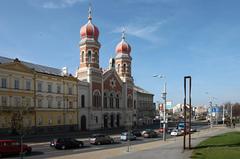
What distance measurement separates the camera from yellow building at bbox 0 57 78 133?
60906 millimetres

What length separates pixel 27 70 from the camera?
218 ft

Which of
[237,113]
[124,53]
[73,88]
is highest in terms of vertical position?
[124,53]

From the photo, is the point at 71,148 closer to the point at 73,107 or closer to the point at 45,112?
the point at 45,112

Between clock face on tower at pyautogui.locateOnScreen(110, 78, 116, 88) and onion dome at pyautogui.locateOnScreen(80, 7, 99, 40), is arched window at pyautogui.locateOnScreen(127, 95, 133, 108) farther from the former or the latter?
onion dome at pyautogui.locateOnScreen(80, 7, 99, 40)

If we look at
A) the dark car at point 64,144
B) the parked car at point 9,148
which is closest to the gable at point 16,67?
the dark car at point 64,144

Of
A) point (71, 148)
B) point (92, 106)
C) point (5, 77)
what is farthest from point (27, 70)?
point (71, 148)

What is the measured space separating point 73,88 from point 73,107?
388cm

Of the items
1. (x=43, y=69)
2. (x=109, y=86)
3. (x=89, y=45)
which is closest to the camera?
(x=43, y=69)

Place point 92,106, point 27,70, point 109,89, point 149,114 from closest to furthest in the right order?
point 27,70 → point 92,106 → point 109,89 → point 149,114

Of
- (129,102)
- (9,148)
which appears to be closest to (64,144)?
(9,148)

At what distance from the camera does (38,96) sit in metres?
68.6

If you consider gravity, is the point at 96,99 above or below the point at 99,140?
above

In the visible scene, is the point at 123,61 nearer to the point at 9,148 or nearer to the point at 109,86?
the point at 109,86

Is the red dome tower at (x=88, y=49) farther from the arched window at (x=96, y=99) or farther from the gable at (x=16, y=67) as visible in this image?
the gable at (x=16, y=67)
